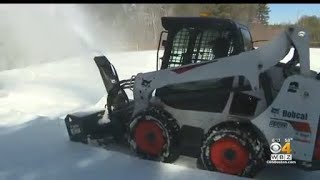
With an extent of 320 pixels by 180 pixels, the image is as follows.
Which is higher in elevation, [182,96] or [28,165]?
[182,96]

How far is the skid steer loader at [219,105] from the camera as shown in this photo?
16.0 feet

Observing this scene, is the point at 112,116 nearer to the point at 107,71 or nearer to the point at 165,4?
the point at 107,71

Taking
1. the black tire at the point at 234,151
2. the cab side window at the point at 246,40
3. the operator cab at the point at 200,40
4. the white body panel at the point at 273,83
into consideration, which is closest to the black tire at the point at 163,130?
the white body panel at the point at 273,83

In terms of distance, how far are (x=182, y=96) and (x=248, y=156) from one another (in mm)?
1181

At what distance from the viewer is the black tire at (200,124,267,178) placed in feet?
16.3

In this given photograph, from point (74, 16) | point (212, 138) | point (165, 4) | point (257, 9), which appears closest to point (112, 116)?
point (212, 138)

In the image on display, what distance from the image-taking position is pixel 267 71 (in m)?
5.41

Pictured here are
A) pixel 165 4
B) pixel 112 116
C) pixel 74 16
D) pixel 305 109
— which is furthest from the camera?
pixel 165 4

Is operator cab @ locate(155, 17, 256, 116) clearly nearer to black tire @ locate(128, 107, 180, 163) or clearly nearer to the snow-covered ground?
black tire @ locate(128, 107, 180, 163)

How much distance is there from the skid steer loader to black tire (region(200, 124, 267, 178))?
0.04ft

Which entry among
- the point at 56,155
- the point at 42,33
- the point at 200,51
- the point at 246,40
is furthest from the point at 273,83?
the point at 42,33

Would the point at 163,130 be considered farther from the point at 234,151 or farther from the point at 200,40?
the point at 200,40

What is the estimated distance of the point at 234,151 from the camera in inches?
200

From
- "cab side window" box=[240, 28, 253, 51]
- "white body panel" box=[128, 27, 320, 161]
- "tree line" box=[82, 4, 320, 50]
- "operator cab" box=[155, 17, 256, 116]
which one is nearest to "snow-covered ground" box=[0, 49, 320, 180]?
"white body panel" box=[128, 27, 320, 161]
